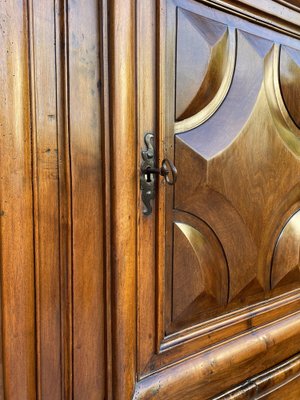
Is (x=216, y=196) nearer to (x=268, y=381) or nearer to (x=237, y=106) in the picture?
(x=237, y=106)

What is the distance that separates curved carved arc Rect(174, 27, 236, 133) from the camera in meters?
0.52

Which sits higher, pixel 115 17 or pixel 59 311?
pixel 115 17

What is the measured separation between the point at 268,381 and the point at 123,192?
0.40m

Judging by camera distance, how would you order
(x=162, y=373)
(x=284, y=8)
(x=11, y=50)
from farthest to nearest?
(x=284, y=8) < (x=162, y=373) < (x=11, y=50)

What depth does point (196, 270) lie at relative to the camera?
54 cm

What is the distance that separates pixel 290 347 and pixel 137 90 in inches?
19.8

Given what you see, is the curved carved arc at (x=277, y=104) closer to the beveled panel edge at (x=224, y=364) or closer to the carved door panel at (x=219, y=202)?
→ the carved door panel at (x=219, y=202)

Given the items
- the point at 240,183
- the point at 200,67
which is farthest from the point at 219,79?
the point at 240,183

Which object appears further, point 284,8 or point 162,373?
point 284,8

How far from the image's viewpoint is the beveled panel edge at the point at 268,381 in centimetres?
57

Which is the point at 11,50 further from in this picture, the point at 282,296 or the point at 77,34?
the point at 282,296

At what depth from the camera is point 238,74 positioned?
0.56 metres

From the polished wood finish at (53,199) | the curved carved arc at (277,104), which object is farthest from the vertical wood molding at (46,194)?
the curved carved arc at (277,104)

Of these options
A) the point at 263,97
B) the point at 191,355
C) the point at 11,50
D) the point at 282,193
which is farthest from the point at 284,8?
the point at 191,355
